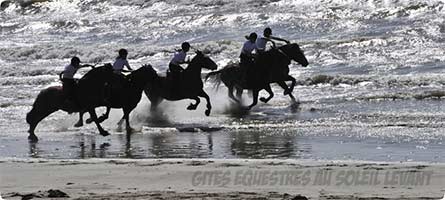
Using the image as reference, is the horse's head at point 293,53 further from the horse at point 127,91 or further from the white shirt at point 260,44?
the horse at point 127,91

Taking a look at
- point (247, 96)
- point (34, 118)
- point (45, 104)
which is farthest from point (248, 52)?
point (34, 118)

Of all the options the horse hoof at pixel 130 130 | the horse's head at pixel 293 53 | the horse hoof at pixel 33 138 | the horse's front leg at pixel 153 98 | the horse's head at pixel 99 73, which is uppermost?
the horse's head at pixel 99 73

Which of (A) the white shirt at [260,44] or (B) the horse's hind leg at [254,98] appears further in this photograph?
(A) the white shirt at [260,44]

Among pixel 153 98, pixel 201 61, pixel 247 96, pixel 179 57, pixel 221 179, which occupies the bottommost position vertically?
pixel 247 96

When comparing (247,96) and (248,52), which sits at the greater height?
(248,52)

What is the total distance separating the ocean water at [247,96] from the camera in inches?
603

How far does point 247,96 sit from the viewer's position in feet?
79.2

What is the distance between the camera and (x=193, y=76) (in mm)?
20375

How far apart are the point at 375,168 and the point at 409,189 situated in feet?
5.32

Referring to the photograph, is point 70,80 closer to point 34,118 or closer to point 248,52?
point 34,118

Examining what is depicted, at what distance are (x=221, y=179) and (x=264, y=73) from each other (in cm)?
1151

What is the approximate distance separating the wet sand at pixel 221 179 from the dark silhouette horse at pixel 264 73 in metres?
9.37

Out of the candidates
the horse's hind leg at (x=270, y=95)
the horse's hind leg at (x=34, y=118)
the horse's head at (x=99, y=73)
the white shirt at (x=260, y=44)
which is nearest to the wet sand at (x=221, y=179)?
the horse's hind leg at (x=34, y=118)

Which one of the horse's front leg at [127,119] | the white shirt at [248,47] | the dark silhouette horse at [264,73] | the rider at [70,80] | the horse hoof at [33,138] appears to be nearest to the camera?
the horse hoof at [33,138]
